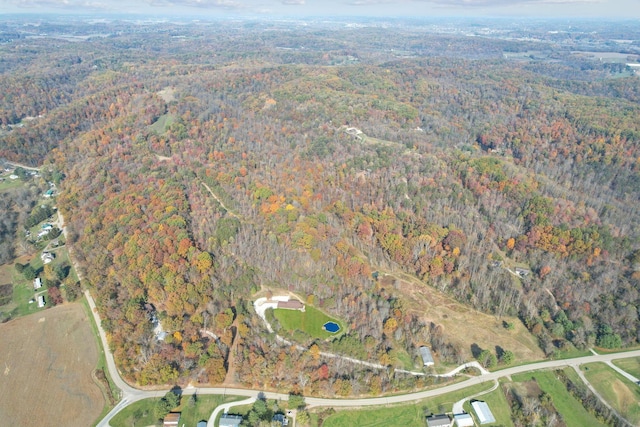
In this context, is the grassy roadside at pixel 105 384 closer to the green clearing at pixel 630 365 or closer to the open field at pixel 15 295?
the open field at pixel 15 295

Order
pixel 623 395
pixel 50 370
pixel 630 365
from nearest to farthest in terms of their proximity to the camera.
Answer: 1. pixel 623 395
2. pixel 50 370
3. pixel 630 365

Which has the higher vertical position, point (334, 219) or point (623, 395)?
point (334, 219)

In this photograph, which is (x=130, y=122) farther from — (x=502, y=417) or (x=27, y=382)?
(x=502, y=417)

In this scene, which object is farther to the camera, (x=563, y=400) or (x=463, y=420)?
(x=563, y=400)

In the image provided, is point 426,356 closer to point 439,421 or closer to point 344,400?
point 439,421

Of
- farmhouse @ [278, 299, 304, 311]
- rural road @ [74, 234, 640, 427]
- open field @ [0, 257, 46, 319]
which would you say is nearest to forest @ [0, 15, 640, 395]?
rural road @ [74, 234, 640, 427]

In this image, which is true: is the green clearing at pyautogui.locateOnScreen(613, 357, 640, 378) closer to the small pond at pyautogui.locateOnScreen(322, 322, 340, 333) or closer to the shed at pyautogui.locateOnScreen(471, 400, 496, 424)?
the shed at pyautogui.locateOnScreen(471, 400, 496, 424)

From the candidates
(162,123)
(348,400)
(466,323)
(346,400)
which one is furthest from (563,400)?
(162,123)
